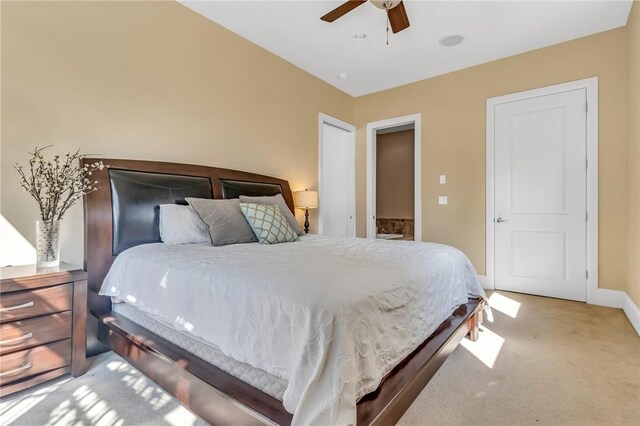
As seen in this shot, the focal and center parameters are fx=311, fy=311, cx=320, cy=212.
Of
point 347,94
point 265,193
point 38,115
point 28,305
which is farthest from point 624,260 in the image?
point 38,115

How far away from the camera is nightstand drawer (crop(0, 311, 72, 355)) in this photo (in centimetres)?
159

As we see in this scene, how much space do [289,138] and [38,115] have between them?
2.46 m

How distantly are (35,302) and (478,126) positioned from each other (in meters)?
4.59

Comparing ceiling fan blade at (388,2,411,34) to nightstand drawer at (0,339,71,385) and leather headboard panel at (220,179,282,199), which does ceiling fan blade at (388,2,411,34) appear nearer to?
leather headboard panel at (220,179,282,199)

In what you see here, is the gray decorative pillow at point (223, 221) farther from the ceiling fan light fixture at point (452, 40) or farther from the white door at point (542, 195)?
the white door at point (542, 195)

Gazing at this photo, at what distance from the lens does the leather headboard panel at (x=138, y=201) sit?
2256mm

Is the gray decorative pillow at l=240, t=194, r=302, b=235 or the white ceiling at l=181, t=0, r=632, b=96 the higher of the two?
the white ceiling at l=181, t=0, r=632, b=96

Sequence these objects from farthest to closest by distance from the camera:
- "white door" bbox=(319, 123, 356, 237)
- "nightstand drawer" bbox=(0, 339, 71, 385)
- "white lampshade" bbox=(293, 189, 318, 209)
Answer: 1. "white door" bbox=(319, 123, 356, 237)
2. "white lampshade" bbox=(293, 189, 318, 209)
3. "nightstand drawer" bbox=(0, 339, 71, 385)

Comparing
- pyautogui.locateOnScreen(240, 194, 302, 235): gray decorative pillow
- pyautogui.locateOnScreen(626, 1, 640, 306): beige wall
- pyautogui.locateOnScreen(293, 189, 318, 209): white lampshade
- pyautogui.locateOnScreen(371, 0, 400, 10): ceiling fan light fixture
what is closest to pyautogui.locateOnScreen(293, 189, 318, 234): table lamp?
pyautogui.locateOnScreen(293, 189, 318, 209): white lampshade

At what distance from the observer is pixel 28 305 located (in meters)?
1.66

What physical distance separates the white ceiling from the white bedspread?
2371 mm

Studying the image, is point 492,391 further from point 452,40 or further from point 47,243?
point 452,40

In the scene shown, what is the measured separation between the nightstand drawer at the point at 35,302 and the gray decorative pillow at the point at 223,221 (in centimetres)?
90

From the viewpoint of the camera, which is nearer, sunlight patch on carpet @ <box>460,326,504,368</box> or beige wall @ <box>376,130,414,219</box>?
sunlight patch on carpet @ <box>460,326,504,368</box>
